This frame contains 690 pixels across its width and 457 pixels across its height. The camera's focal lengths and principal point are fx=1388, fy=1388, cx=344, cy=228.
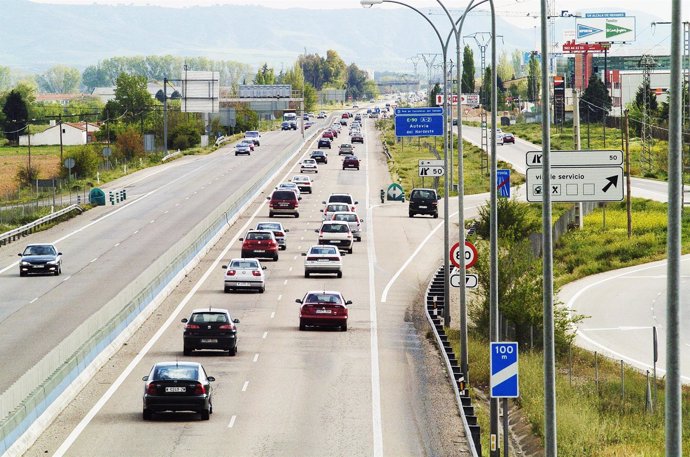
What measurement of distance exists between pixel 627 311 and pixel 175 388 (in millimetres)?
31943

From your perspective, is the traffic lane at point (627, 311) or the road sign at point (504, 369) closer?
the road sign at point (504, 369)

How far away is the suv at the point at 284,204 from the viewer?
8138cm

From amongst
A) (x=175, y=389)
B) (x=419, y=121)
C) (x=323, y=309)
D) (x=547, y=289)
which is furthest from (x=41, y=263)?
(x=547, y=289)

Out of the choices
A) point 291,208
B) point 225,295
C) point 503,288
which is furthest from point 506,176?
point 291,208

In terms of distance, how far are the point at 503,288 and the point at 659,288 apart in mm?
20325

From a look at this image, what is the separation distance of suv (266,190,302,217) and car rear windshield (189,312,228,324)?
43.5m

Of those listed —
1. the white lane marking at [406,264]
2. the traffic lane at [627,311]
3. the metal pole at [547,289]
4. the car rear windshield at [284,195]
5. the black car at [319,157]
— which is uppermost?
the metal pole at [547,289]

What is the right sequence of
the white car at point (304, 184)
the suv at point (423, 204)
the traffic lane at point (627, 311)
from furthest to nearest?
the white car at point (304, 184) → the suv at point (423, 204) → the traffic lane at point (627, 311)

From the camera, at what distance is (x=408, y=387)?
113ft

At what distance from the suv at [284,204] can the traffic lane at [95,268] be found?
423cm

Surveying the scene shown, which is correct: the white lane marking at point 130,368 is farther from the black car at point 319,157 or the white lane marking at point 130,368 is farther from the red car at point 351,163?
the black car at point 319,157

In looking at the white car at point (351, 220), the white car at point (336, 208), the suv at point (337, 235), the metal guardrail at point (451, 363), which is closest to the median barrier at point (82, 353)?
the suv at point (337, 235)

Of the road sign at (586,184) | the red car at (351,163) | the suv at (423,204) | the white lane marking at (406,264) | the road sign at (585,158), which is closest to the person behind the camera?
the road sign at (586,184)

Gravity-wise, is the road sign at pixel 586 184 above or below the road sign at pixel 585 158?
below
